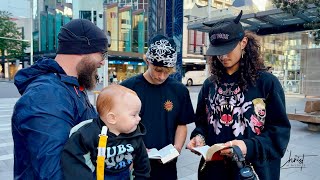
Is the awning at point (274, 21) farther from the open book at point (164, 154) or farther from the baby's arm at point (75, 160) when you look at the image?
the baby's arm at point (75, 160)

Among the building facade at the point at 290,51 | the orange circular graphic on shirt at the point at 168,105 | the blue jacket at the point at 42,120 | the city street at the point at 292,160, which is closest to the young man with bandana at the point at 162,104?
the orange circular graphic on shirt at the point at 168,105

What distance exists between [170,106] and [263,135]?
2.67ft

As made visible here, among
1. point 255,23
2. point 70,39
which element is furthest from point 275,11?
point 70,39

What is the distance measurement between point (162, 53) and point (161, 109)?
477 millimetres

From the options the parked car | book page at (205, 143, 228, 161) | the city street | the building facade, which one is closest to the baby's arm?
book page at (205, 143, 228, 161)

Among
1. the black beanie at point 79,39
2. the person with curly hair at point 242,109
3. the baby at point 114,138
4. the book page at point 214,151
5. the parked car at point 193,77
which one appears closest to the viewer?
the baby at point 114,138

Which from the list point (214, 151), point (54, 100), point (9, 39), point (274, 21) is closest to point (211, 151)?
point (214, 151)

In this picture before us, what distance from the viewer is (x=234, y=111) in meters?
2.19

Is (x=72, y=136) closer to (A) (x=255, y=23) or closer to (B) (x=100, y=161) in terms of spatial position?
(B) (x=100, y=161)

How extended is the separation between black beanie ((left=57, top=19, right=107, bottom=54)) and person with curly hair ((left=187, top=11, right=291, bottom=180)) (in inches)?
36.9

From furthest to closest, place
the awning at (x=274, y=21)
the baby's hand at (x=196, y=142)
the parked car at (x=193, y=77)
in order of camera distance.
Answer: the parked car at (x=193, y=77) → the awning at (x=274, y=21) → the baby's hand at (x=196, y=142)

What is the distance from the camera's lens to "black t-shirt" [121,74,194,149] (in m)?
2.56

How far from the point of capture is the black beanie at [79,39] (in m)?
1.56

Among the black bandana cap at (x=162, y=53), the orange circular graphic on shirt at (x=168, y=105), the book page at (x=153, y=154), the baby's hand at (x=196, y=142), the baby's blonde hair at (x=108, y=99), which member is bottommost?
the book page at (x=153, y=154)
